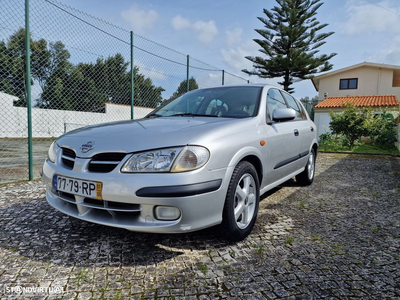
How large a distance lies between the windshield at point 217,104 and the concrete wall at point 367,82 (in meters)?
21.6

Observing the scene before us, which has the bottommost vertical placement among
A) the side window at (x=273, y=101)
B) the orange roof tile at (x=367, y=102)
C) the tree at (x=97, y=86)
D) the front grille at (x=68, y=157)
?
the front grille at (x=68, y=157)

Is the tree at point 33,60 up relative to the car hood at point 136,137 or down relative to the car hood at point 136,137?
up

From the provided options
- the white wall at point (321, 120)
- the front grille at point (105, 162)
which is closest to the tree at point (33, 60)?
the front grille at point (105, 162)

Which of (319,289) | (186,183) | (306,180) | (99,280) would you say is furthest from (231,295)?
(306,180)

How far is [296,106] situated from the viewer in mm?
4277

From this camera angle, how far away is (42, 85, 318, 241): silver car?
1914mm

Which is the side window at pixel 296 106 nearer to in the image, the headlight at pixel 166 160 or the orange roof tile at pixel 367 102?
the headlight at pixel 166 160

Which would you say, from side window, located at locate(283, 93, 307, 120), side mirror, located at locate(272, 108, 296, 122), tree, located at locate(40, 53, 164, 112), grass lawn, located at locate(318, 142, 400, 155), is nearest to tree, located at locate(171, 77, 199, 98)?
tree, located at locate(40, 53, 164, 112)

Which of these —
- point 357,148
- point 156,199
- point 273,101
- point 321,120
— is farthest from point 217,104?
point 321,120

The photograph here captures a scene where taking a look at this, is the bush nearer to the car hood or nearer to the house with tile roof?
the house with tile roof

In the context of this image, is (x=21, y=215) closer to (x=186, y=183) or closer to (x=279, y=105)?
(x=186, y=183)

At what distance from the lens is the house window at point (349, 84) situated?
2148 cm

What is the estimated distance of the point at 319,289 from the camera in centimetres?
177

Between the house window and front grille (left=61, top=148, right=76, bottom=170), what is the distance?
23.6 metres
